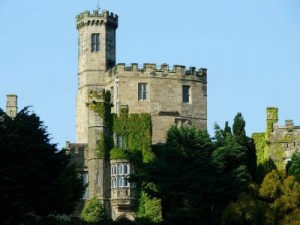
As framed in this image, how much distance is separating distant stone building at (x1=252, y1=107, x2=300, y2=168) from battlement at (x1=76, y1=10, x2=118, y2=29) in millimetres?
20317

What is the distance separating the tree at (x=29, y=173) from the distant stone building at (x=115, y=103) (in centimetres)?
1716

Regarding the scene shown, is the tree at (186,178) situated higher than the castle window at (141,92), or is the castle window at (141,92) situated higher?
the castle window at (141,92)

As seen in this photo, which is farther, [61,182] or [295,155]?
[295,155]

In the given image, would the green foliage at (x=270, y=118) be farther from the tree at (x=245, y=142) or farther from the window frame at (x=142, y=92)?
the tree at (x=245, y=142)

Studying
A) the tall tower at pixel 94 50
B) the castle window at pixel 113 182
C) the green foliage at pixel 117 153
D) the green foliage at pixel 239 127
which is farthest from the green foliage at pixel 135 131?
the green foliage at pixel 239 127

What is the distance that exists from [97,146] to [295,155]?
56.5 feet

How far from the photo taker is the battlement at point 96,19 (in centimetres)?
10425

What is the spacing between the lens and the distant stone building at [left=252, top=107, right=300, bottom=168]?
88750mm

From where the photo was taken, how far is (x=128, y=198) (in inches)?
3494

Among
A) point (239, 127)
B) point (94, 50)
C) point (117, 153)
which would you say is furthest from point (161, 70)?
point (239, 127)

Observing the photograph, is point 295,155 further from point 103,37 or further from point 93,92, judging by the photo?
point 103,37

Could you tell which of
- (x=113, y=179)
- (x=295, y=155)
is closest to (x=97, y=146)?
(x=113, y=179)

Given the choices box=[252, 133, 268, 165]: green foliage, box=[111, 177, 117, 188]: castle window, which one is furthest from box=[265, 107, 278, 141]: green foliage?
box=[111, 177, 117, 188]: castle window

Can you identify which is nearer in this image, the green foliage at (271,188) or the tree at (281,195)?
the tree at (281,195)
